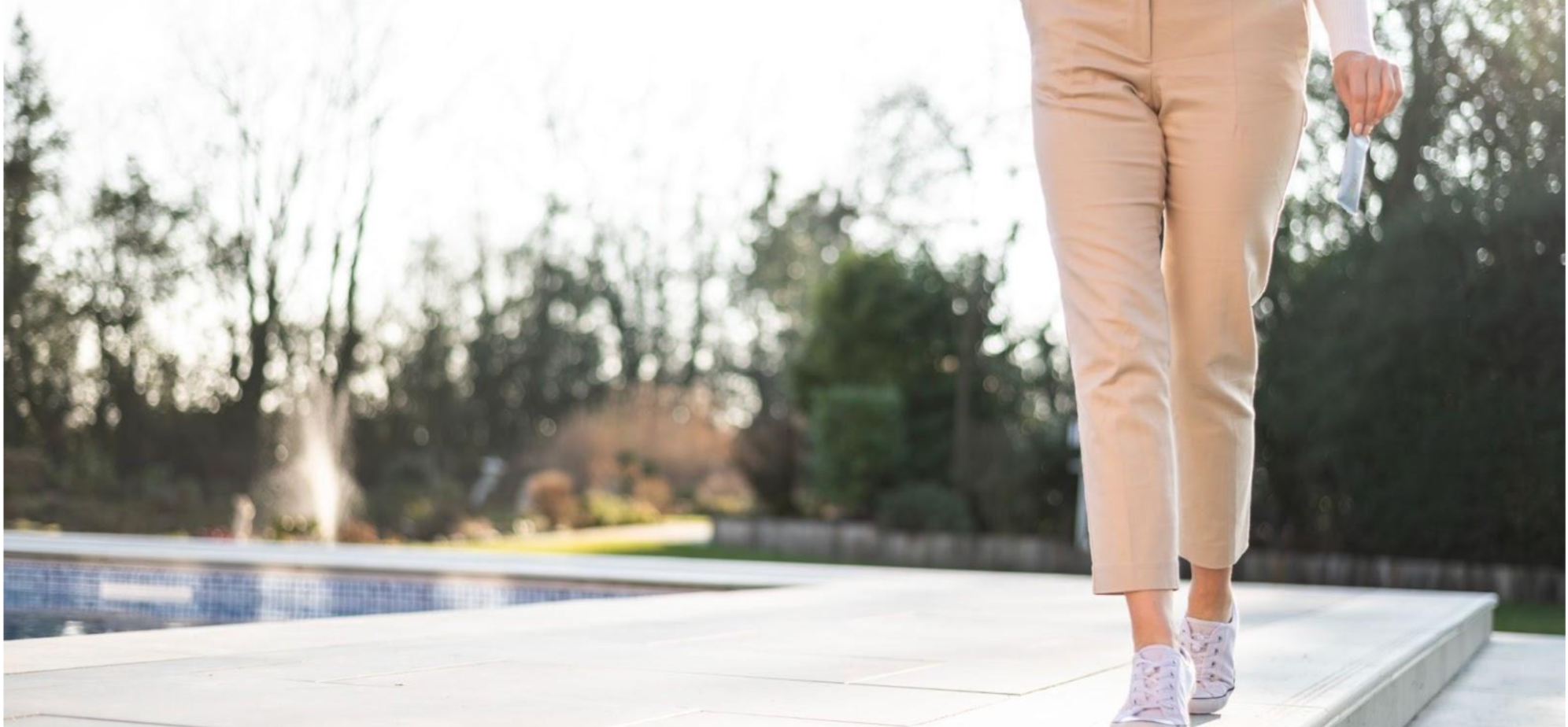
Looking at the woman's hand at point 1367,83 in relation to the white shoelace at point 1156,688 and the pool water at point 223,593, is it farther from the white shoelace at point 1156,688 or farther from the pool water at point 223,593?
the pool water at point 223,593

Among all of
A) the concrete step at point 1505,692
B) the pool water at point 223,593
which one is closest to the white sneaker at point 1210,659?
the concrete step at point 1505,692

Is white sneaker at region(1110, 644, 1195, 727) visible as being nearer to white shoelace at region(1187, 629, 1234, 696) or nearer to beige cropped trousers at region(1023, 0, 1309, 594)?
beige cropped trousers at region(1023, 0, 1309, 594)

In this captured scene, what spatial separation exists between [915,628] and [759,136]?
58.0 ft

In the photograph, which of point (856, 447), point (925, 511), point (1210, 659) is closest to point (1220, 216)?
point (1210, 659)

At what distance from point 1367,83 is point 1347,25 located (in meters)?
0.09

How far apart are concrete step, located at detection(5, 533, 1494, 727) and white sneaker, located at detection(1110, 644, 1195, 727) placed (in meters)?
0.17

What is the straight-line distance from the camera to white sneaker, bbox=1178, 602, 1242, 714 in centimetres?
201

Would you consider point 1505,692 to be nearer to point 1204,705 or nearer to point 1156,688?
point 1204,705

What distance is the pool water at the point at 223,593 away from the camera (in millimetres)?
6719

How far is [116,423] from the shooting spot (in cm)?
1620

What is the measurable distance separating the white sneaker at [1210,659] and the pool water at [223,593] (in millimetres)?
4453

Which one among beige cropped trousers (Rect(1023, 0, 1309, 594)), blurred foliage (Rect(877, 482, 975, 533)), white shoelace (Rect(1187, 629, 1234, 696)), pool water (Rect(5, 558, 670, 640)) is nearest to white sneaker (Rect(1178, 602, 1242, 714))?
white shoelace (Rect(1187, 629, 1234, 696))

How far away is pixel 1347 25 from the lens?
1931 mm

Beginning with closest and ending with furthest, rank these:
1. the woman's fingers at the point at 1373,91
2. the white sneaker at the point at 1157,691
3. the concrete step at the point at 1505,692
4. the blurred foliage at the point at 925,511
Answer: the white sneaker at the point at 1157,691 → the woman's fingers at the point at 1373,91 → the concrete step at the point at 1505,692 → the blurred foliage at the point at 925,511
